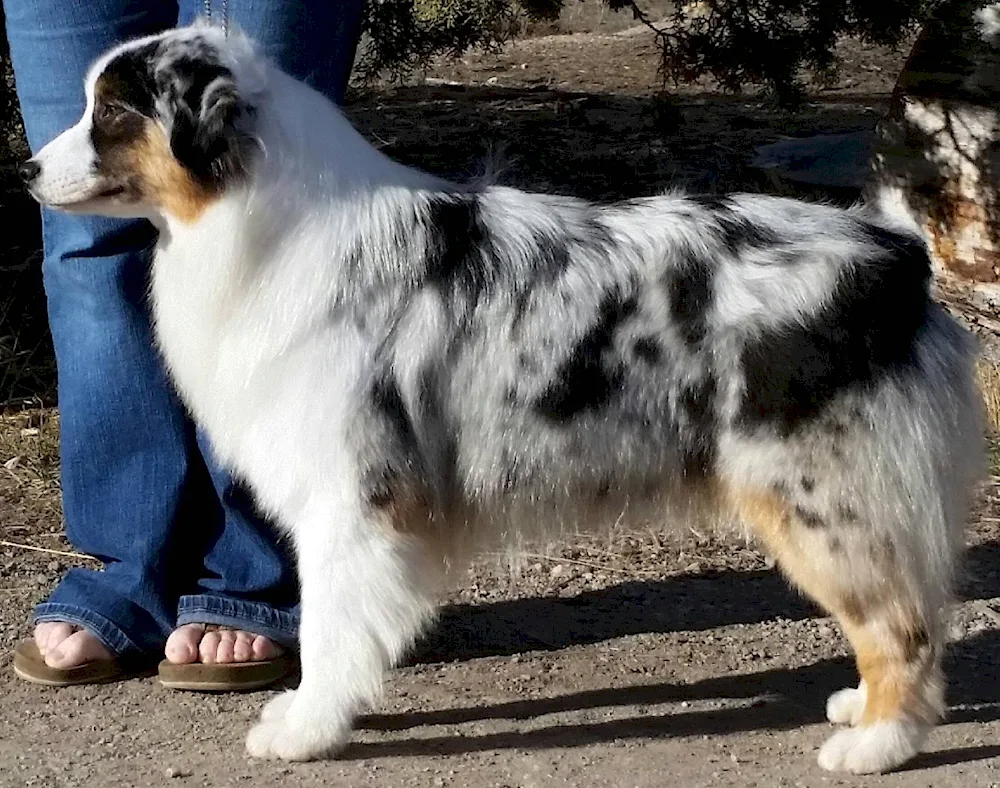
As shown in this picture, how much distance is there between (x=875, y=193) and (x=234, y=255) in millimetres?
3788

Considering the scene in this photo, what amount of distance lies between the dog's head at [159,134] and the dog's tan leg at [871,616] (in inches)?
47.4

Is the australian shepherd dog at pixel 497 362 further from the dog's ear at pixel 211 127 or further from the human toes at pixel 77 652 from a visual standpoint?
the human toes at pixel 77 652

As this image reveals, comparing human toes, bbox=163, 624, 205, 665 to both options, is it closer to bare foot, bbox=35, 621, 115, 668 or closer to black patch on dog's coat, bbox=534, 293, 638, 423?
bare foot, bbox=35, 621, 115, 668

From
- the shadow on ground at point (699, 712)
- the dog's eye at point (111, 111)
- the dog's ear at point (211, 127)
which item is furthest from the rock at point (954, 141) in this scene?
the dog's eye at point (111, 111)

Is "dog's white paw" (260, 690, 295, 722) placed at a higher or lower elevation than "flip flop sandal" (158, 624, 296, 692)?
higher

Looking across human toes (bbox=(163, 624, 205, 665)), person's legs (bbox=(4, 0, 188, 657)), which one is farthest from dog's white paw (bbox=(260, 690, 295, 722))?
person's legs (bbox=(4, 0, 188, 657))

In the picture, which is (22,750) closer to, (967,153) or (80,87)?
(80,87)

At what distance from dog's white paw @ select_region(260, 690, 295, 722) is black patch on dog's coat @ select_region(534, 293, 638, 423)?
0.82 m

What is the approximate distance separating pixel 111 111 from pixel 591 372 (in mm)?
1054

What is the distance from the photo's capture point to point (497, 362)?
9.98ft

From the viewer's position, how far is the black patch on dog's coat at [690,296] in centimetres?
302

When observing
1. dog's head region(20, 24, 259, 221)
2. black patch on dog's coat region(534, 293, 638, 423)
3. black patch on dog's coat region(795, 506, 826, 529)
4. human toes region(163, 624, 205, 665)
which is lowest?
human toes region(163, 624, 205, 665)

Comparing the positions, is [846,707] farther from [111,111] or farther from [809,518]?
[111,111]

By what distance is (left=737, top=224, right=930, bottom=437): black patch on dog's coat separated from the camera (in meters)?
2.98
